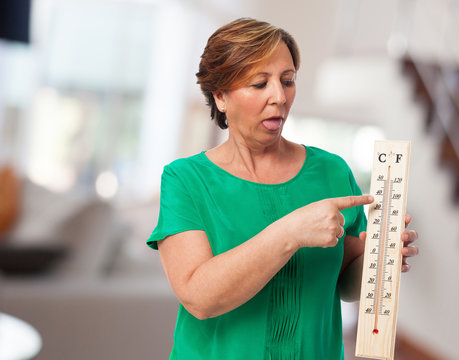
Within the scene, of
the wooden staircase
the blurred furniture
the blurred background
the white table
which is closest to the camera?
the white table

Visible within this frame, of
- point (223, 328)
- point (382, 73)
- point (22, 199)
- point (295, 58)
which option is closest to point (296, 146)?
point (295, 58)

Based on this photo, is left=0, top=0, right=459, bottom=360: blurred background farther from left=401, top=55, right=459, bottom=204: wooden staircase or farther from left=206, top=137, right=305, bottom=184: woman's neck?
left=206, top=137, right=305, bottom=184: woman's neck

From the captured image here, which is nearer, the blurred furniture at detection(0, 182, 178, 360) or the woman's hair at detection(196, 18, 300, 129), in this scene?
the woman's hair at detection(196, 18, 300, 129)

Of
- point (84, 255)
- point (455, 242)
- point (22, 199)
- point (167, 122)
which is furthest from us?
point (167, 122)

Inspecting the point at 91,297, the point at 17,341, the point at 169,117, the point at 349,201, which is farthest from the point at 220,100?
the point at 169,117

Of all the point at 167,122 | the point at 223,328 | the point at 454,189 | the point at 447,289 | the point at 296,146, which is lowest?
the point at 223,328

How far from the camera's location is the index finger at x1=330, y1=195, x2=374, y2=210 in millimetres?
803

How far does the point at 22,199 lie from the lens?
11.2ft

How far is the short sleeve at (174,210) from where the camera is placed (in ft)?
2.89

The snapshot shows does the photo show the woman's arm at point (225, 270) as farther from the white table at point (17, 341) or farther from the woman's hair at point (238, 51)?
the white table at point (17, 341)

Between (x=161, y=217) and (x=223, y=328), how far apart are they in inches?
6.9

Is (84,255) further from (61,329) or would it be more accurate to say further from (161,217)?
(161,217)

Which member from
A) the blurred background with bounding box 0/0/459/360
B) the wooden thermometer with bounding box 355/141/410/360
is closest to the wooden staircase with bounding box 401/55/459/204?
the blurred background with bounding box 0/0/459/360

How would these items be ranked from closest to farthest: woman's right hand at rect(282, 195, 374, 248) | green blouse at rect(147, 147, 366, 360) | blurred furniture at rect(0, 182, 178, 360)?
woman's right hand at rect(282, 195, 374, 248) → green blouse at rect(147, 147, 366, 360) → blurred furniture at rect(0, 182, 178, 360)
